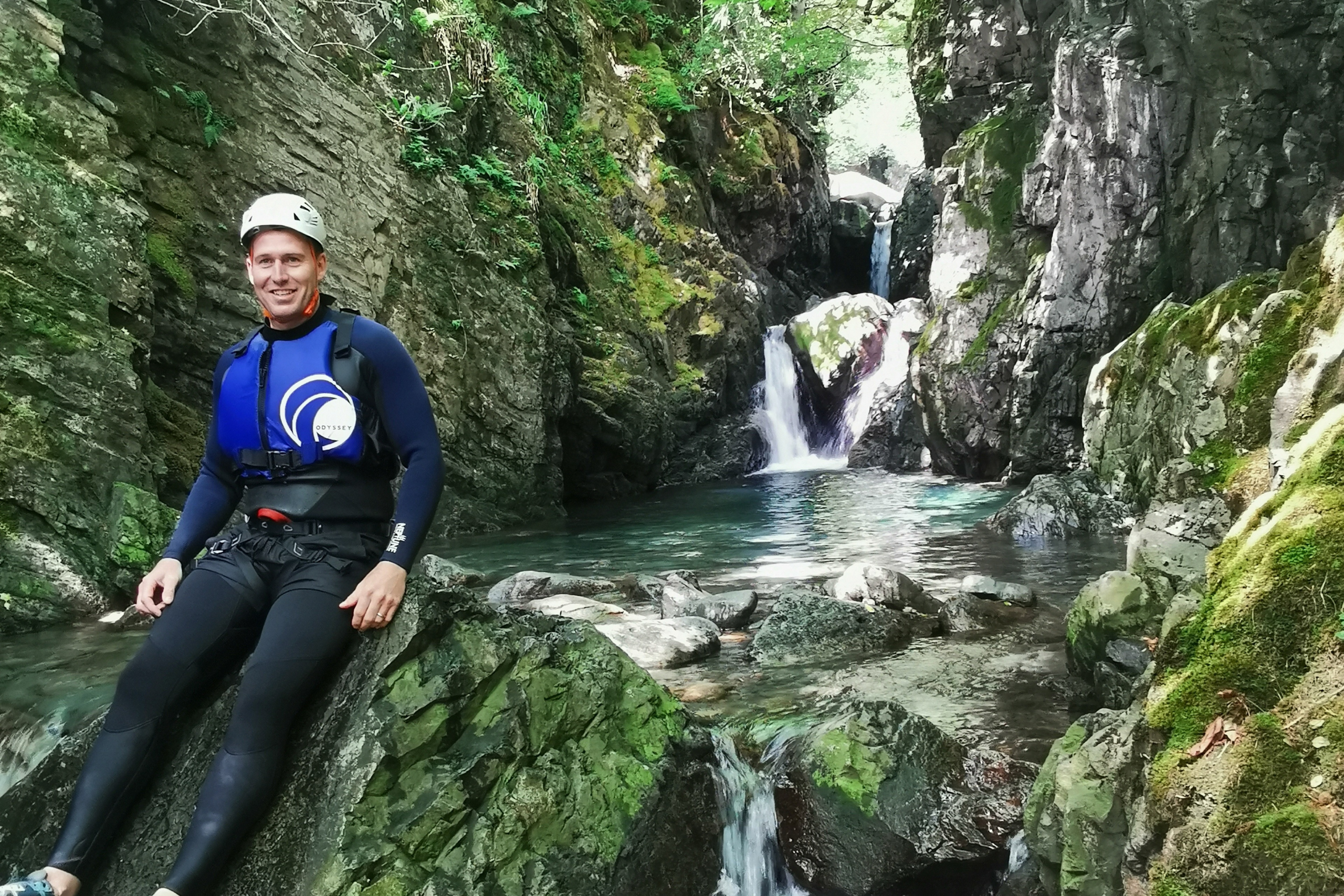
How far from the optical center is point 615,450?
17250mm

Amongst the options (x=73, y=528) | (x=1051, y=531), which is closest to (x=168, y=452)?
(x=73, y=528)

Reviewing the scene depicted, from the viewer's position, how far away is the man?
2.58 meters

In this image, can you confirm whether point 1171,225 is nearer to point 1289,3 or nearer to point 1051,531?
point 1289,3

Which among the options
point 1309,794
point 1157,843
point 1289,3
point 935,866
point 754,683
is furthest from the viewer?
point 1289,3

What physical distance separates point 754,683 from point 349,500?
3.46m

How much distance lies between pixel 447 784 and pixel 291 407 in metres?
1.34

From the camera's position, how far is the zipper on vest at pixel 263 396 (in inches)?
113

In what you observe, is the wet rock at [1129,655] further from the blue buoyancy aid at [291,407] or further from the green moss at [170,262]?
the green moss at [170,262]

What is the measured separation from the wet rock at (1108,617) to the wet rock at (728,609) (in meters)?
2.68

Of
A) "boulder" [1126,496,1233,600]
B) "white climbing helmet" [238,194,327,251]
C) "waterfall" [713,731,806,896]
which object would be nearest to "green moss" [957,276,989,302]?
"boulder" [1126,496,1233,600]

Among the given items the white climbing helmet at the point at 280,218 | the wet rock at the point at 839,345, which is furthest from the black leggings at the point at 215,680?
the wet rock at the point at 839,345

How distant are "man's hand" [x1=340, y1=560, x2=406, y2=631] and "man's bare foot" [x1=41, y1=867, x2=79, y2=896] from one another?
38.6 inches

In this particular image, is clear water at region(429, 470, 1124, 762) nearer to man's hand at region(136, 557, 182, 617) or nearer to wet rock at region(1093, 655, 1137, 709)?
→ wet rock at region(1093, 655, 1137, 709)

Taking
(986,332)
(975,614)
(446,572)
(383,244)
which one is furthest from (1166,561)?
(986,332)
